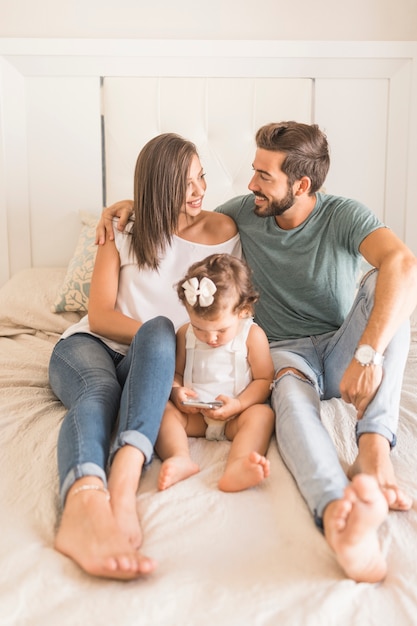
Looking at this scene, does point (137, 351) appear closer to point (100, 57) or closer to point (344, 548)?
point (344, 548)

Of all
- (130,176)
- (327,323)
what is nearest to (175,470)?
(327,323)

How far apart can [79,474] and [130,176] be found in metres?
1.76

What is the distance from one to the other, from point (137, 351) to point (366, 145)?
1.71 metres

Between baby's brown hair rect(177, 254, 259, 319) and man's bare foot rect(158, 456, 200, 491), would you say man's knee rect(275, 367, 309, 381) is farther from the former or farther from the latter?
man's bare foot rect(158, 456, 200, 491)

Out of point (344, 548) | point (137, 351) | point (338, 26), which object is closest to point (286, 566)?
point (344, 548)

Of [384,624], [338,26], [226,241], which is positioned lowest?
[384,624]

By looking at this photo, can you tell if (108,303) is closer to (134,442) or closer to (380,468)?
(134,442)

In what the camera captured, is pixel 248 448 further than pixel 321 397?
No

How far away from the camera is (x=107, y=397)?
142cm

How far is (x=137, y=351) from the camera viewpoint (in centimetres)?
143

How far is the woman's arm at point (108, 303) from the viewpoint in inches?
66.1

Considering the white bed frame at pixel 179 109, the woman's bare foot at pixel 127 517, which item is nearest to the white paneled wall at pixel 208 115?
the white bed frame at pixel 179 109

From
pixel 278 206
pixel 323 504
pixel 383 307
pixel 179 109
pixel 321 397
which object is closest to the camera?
pixel 323 504

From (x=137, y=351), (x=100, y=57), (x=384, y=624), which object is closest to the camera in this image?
(x=384, y=624)
